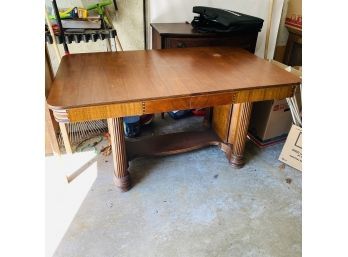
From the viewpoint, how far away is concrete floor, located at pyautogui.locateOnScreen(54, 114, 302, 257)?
140 cm

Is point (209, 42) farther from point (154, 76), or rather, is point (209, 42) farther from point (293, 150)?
point (293, 150)

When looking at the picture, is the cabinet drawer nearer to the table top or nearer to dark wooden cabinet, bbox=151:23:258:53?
dark wooden cabinet, bbox=151:23:258:53

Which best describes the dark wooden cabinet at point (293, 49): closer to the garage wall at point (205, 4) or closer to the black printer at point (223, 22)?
the garage wall at point (205, 4)

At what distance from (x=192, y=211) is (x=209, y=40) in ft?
4.86

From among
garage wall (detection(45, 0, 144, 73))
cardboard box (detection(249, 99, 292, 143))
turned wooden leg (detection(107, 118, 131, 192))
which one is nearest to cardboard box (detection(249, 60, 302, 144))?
cardboard box (detection(249, 99, 292, 143))

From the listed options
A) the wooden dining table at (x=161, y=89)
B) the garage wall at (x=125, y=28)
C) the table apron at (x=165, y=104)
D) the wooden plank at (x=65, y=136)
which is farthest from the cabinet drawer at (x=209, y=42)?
the wooden plank at (x=65, y=136)

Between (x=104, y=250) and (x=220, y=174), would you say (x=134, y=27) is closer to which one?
(x=220, y=174)

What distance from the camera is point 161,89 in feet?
4.52

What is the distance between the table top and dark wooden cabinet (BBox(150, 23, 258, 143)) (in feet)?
0.66

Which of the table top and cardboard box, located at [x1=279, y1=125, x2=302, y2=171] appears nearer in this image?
the table top
